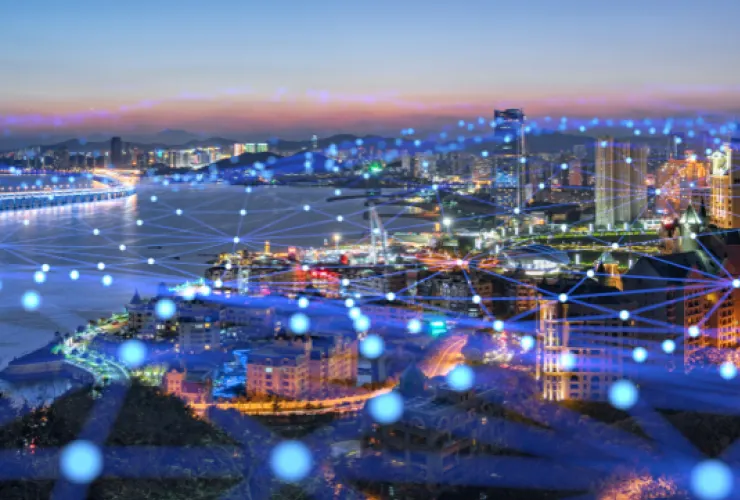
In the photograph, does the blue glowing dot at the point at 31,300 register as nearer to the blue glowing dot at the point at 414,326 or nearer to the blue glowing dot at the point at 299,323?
the blue glowing dot at the point at 299,323

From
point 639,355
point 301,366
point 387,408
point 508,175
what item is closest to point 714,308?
point 639,355

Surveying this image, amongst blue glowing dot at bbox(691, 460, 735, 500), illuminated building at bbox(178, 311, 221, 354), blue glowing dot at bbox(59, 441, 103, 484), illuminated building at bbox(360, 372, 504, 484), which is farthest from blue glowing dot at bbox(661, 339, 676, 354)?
blue glowing dot at bbox(59, 441, 103, 484)

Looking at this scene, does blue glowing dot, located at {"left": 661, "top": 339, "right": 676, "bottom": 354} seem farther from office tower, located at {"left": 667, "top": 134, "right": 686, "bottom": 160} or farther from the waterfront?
office tower, located at {"left": 667, "top": 134, "right": 686, "bottom": 160}

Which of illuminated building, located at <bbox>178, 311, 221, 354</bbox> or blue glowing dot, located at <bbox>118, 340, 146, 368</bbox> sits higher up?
illuminated building, located at <bbox>178, 311, 221, 354</bbox>

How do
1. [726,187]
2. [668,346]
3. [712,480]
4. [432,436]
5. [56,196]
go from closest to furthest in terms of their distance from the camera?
1. [712,480]
2. [432,436]
3. [668,346]
4. [726,187]
5. [56,196]

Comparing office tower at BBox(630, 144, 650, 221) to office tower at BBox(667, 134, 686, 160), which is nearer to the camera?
office tower at BBox(667, 134, 686, 160)

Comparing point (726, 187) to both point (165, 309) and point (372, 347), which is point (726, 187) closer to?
point (372, 347)

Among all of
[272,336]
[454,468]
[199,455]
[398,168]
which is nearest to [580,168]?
[398,168]
